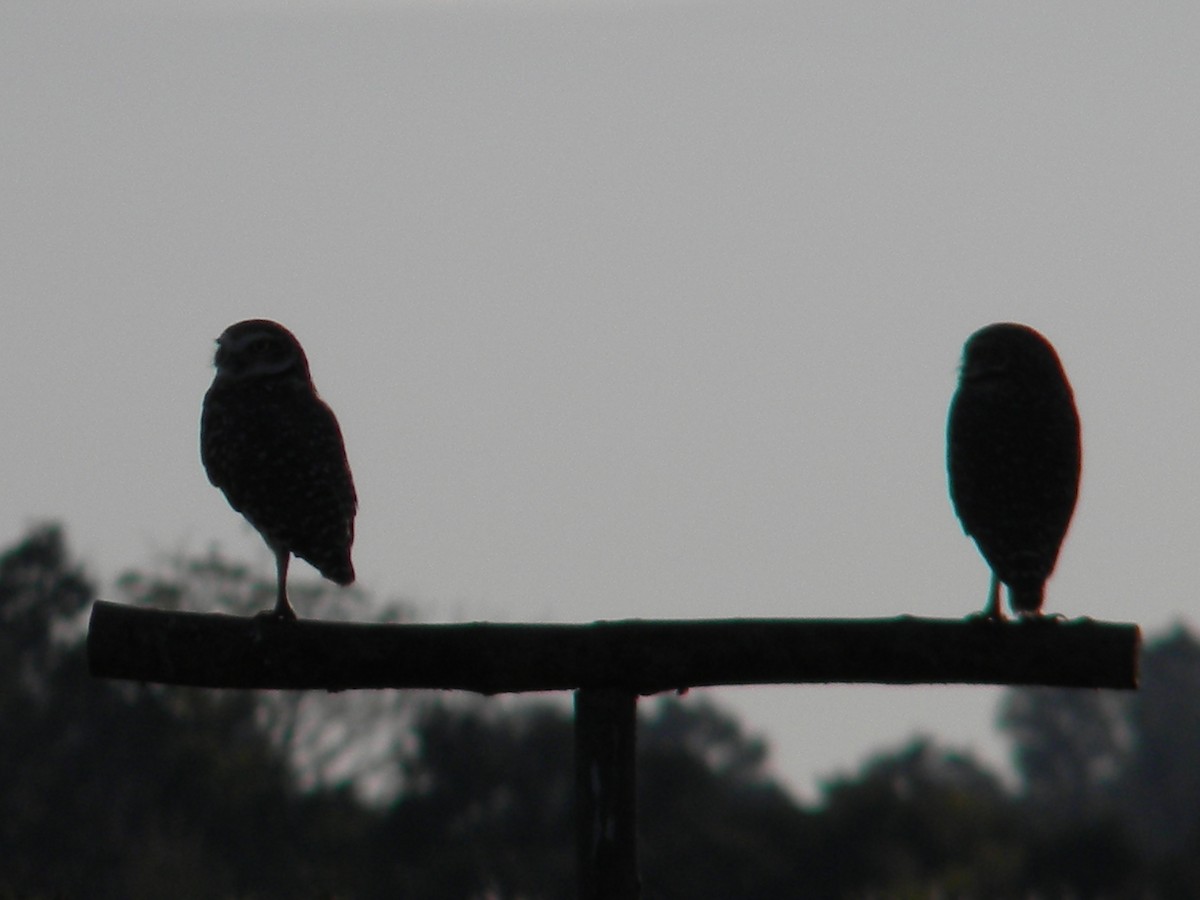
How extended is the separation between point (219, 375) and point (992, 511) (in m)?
4.08

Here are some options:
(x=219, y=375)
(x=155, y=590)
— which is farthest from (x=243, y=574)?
(x=219, y=375)

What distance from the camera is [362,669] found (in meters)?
6.46

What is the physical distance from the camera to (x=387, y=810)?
265 feet

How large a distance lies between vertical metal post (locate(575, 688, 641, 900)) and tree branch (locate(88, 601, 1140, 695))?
89 millimetres

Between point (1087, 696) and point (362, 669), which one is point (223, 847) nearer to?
point (362, 669)

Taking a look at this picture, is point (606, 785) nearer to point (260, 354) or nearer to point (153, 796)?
point (260, 354)

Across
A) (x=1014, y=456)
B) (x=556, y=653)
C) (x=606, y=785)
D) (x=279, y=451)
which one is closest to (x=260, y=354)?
(x=279, y=451)

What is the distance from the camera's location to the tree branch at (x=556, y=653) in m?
6.42

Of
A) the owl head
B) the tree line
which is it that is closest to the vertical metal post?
the owl head

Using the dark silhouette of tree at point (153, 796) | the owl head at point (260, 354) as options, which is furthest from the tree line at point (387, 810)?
the owl head at point (260, 354)

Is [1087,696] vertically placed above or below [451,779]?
above

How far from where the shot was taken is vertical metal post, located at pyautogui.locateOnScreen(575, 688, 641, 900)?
6.41 m

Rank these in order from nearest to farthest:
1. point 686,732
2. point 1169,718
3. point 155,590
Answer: point 155,590
point 686,732
point 1169,718

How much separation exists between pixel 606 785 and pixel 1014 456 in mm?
3758
